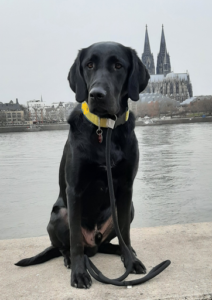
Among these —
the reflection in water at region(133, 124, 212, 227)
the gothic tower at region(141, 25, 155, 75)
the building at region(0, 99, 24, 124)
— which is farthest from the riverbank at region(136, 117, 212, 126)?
the reflection in water at region(133, 124, 212, 227)

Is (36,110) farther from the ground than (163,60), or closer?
closer

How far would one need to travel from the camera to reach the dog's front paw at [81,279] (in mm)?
2619

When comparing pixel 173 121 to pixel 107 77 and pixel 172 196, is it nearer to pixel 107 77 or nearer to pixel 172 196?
pixel 172 196

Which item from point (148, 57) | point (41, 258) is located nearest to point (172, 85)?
point (148, 57)

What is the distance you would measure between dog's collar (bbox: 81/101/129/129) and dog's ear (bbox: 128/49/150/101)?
0.16 meters

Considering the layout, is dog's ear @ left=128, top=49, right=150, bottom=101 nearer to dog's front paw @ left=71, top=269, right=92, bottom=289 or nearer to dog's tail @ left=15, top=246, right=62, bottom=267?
dog's front paw @ left=71, top=269, right=92, bottom=289

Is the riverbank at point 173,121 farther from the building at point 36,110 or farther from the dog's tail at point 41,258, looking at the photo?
the dog's tail at point 41,258

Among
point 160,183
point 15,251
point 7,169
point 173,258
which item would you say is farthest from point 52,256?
point 7,169

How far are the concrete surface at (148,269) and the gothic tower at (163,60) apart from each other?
140m

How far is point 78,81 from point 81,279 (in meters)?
1.44

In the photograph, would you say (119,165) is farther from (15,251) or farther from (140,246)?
(15,251)

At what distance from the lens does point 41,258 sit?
122 inches

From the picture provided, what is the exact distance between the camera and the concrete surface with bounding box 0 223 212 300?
251 centimetres

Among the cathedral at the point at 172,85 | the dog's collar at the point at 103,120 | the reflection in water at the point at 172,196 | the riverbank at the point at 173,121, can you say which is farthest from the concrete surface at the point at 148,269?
the cathedral at the point at 172,85
